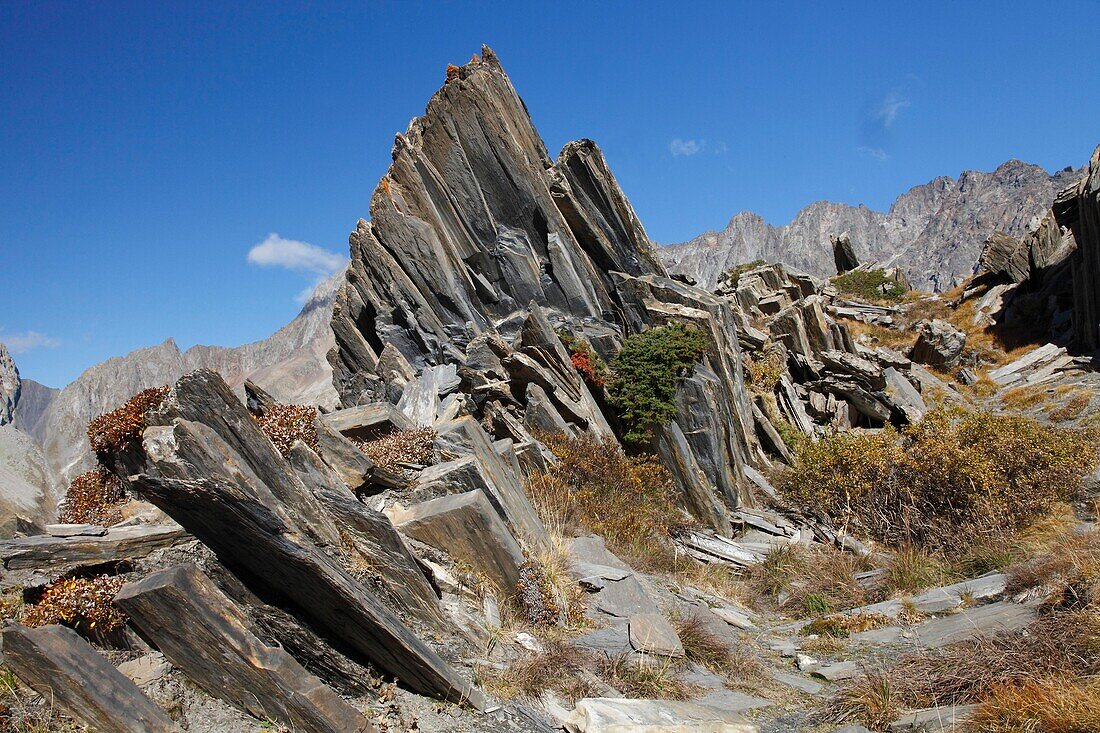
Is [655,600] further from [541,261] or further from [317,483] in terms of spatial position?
[541,261]

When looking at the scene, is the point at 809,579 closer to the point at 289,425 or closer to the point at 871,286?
the point at 289,425

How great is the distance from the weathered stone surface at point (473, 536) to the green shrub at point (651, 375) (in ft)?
29.2

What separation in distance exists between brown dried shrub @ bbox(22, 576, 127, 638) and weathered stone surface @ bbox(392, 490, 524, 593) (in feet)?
10.9

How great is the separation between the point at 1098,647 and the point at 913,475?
831 cm

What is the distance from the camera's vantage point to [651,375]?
16.5 metres

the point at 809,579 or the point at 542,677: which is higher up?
the point at 542,677

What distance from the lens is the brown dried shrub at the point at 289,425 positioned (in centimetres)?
710

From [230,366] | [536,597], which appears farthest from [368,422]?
[230,366]

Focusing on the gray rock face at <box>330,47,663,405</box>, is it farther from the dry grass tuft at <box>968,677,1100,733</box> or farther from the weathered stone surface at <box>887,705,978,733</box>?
the dry grass tuft at <box>968,677,1100,733</box>

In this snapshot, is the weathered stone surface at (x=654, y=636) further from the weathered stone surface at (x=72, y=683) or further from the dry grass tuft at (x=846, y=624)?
the weathered stone surface at (x=72, y=683)

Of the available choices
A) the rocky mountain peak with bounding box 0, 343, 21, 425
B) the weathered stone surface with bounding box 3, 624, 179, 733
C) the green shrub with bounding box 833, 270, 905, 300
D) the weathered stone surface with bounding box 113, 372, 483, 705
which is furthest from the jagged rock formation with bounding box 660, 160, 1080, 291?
the weathered stone surface with bounding box 3, 624, 179, 733

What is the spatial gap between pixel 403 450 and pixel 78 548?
4827 millimetres

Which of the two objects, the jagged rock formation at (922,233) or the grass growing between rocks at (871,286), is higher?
the jagged rock formation at (922,233)

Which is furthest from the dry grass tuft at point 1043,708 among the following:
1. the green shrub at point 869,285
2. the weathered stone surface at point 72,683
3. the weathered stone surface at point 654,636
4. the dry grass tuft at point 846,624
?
the green shrub at point 869,285
